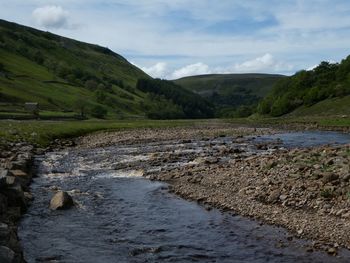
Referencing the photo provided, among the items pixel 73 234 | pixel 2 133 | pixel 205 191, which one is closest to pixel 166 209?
pixel 205 191

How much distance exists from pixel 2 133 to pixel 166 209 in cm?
4202

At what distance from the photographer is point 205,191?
30469mm

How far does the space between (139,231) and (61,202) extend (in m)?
6.62

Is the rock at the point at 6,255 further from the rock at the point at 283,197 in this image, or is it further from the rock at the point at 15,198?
the rock at the point at 283,197

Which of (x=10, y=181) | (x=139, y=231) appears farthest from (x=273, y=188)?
(x=10, y=181)

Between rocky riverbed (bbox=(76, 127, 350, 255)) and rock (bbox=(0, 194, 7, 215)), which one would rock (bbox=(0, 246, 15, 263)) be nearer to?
rock (bbox=(0, 194, 7, 215))

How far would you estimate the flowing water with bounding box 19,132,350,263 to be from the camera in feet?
64.3

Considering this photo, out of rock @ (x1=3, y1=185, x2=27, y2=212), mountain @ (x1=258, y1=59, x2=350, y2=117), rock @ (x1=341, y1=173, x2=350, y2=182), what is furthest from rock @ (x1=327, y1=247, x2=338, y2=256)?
mountain @ (x1=258, y1=59, x2=350, y2=117)

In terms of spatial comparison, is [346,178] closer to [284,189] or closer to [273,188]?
[284,189]

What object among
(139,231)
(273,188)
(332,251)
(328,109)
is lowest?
(139,231)

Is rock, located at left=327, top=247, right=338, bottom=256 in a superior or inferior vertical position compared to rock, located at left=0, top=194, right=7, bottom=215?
inferior

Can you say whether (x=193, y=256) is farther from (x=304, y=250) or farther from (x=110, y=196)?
(x=110, y=196)

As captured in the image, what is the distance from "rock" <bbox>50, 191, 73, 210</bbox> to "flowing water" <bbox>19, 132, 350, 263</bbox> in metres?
0.52

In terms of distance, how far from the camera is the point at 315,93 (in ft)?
488
